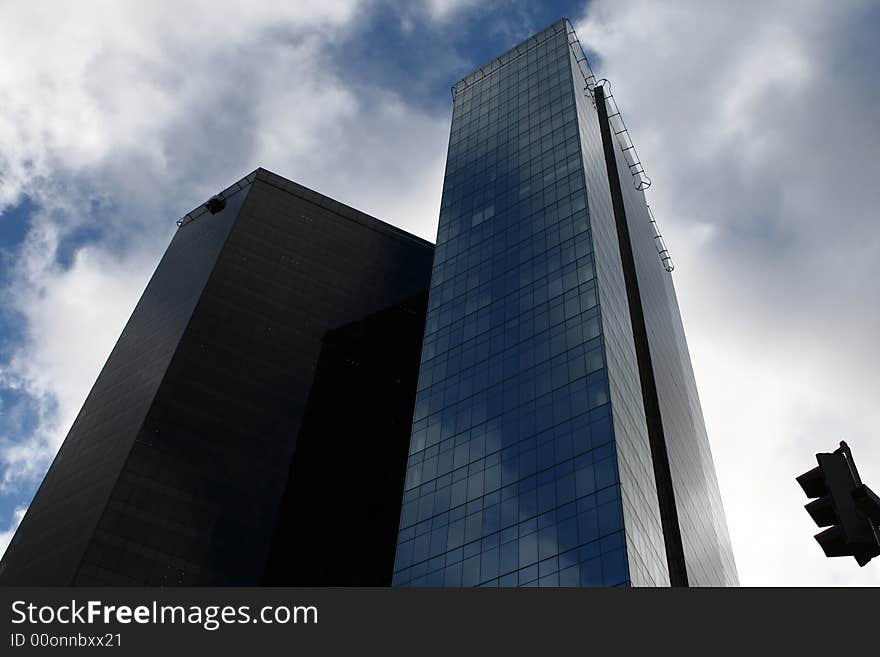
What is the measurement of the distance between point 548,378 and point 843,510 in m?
60.0

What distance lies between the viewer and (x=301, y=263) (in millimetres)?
114188

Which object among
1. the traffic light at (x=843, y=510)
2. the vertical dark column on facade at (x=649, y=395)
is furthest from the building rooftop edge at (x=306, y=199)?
the traffic light at (x=843, y=510)

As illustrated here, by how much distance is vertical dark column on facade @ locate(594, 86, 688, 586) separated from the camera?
74125mm

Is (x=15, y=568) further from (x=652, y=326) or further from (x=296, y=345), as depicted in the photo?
(x=652, y=326)

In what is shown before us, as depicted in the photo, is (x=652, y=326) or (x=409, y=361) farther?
(x=409, y=361)

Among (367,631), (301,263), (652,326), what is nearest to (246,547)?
(301,263)

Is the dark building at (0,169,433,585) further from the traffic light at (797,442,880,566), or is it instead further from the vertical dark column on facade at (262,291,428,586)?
the traffic light at (797,442,880,566)

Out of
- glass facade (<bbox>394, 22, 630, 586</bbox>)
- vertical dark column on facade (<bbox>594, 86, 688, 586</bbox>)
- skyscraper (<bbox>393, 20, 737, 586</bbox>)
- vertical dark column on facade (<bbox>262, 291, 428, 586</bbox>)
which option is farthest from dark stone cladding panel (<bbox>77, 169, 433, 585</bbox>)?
vertical dark column on facade (<bbox>594, 86, 688, 586</bbox>)

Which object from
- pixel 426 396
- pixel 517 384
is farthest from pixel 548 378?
pixel 426 396

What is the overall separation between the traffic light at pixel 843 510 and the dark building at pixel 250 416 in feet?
247

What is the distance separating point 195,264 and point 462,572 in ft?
217

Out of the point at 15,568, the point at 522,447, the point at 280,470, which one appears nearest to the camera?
the point at 522,447

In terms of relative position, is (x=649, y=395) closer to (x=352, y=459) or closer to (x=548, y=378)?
(x=548, y=378)

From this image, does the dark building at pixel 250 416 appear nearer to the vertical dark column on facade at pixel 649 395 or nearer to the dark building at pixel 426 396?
the dark building at pixel 426 396
